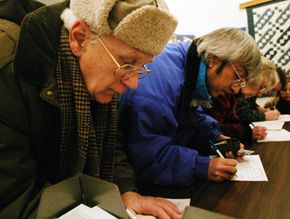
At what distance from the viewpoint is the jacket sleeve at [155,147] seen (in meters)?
1.09

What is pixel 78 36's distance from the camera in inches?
31.5

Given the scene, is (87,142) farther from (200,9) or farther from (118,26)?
(200,9)

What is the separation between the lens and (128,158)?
3.76ft

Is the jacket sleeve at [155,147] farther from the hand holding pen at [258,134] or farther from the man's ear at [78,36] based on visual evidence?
the hand holding pen at [258,134]

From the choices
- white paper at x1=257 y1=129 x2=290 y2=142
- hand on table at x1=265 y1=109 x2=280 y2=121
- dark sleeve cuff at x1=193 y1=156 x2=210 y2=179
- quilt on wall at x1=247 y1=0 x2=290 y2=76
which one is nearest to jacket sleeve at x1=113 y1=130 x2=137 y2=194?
dark sleeve cuff at x1=193 y1=156 x2=210 y2=179

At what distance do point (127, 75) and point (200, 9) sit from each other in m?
2.93

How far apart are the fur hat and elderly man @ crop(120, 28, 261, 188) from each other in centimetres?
36

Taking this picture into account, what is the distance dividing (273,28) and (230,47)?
2326 millimetres

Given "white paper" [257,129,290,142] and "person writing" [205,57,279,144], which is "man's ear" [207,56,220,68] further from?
"white paper" [257,129,290,142]

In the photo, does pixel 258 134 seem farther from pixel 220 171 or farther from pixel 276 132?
pixel 220 171

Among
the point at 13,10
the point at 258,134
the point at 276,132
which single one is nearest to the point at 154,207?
Answer: the point at 13,10

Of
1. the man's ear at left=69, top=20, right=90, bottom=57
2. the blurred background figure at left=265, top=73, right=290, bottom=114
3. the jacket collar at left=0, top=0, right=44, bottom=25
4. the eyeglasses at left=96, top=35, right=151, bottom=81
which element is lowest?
the blurred background figure at left=265, top=73, right=290, bottom=114

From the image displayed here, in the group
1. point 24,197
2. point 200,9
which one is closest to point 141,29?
point 24,197

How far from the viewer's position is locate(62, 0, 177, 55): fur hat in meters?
0.71
